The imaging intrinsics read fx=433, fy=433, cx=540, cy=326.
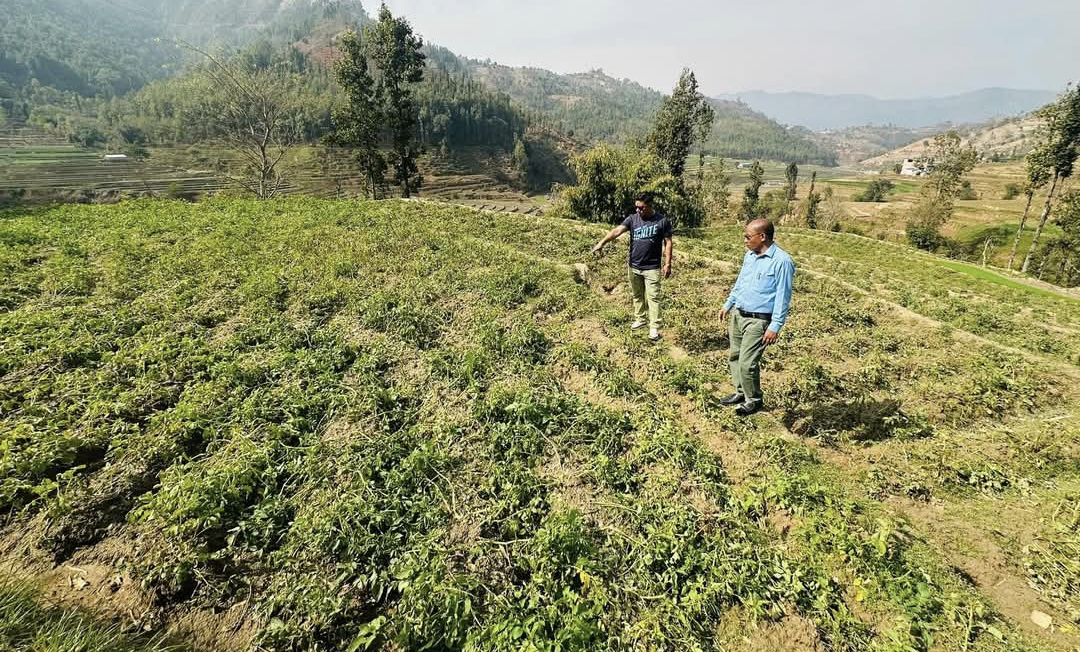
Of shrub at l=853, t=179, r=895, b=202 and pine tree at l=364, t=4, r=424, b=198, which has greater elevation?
pine tree at l=364, t=4, r=424, b=198

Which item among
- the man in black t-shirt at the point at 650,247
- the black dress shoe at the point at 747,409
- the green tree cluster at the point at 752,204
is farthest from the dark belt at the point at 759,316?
the green tree cluster at the point at 752,204

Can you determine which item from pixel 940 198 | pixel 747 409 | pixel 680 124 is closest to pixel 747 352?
pixel 747 409

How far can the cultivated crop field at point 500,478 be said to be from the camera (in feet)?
10.8

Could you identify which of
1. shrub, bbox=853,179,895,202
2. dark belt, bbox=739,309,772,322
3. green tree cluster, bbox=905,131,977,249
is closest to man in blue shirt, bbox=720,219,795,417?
dark belt, bbox=739,309,772,322

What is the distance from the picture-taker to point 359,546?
358 cm

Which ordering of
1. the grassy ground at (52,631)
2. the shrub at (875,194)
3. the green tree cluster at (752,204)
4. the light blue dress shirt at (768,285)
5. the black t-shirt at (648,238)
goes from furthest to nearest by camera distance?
the shrub at (875,194), the green tree cluster at (752,204), the black t-shirt at (648,238), the light blue dress shirt at (768,285), the grassy ground at (52,631)

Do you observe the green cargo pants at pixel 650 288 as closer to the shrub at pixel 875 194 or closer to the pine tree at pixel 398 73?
the pine tree at pixel 398 73

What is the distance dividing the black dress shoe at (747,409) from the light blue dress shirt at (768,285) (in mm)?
1184

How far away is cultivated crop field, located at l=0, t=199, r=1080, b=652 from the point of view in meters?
3.28

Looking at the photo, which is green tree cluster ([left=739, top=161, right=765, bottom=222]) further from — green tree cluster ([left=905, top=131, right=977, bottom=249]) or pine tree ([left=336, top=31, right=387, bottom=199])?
pine tree ([left=336, top=31, right=387, bottom=199])

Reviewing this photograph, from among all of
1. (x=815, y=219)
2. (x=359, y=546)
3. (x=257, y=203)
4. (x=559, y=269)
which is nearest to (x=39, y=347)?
(x=359, y=546)

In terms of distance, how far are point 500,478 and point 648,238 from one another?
525 centimetres

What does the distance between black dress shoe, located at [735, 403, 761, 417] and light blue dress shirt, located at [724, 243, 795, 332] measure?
3.88 ft

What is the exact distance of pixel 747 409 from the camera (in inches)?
233
